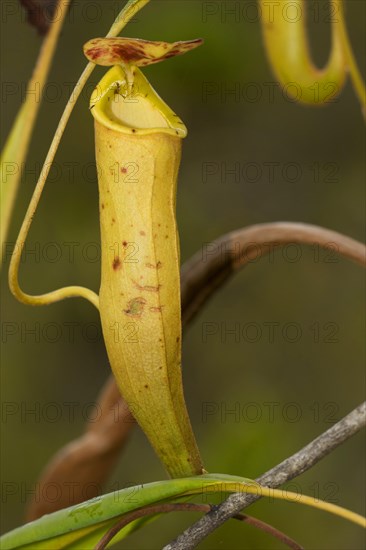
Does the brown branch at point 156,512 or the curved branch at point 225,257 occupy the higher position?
the curved branch at point 225,257

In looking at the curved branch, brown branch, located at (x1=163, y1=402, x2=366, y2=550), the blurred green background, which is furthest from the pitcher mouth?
the blurred green background

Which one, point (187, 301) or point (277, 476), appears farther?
point (187, 301)

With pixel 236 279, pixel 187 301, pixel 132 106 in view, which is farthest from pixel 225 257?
pixel 236 279

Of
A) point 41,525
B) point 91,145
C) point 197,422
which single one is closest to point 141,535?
point 197,422

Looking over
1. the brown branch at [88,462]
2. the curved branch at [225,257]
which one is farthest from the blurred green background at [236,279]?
A: the curved branch at [225,257]

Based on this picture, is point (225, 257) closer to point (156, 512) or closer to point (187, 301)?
point (187, 301)

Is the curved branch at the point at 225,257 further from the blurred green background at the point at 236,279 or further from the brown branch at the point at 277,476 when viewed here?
the blurred green background at the point at 236,279

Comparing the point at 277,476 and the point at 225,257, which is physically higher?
the point at 225,257

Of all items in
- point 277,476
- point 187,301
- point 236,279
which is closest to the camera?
point 277,476
